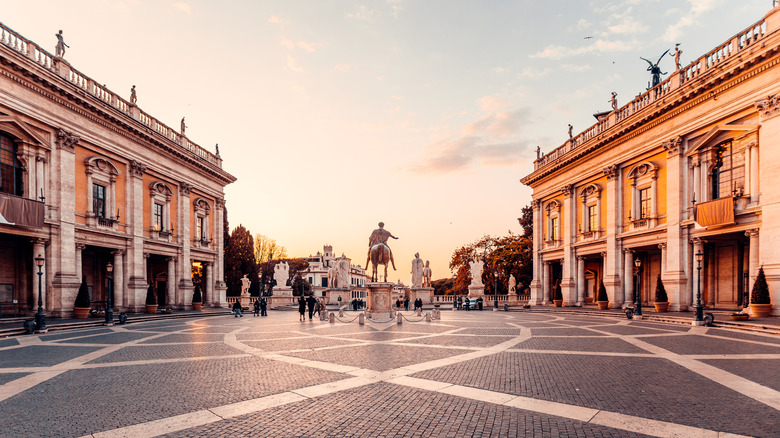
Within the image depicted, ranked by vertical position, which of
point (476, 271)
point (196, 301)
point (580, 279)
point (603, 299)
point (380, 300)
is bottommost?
point (196, 301)

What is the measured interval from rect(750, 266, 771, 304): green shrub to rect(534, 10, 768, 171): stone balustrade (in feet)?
35.8

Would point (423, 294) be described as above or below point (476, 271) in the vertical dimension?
below

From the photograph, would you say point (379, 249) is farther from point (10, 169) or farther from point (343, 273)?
point (343, 273)

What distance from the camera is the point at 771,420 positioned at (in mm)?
6336

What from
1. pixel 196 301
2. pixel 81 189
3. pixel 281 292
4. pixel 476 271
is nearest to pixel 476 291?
pixel 476 271

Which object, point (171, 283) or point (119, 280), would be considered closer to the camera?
point (119, 280)

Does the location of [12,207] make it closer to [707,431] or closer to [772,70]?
[707,431]

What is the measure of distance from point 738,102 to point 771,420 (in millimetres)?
21705

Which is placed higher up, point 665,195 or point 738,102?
point 738,102

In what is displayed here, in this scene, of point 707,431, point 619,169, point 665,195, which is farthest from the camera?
point 619,169

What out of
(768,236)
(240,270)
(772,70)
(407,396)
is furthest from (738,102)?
(240,270)

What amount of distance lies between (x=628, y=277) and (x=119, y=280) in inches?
1386

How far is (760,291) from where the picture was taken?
19.7 m

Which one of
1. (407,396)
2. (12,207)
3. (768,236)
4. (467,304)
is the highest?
(12,207)
